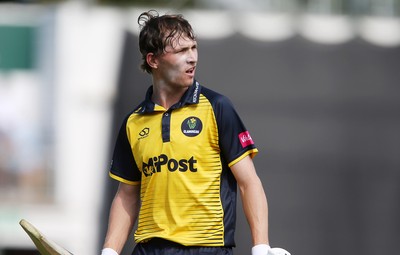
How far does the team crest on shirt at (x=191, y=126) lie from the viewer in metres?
5.64

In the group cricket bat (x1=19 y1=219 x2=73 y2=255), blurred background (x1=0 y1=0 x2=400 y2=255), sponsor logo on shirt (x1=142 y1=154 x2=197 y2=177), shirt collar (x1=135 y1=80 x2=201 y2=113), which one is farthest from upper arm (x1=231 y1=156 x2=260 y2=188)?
blurred background (x1=0 y1=0 x2=400 y2=255)

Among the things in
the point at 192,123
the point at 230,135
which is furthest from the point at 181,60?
the point at 230,135

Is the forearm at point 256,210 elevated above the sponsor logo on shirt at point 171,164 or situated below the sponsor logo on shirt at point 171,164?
below

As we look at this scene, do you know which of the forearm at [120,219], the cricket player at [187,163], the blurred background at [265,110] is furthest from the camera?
the blurred background at [265,110]

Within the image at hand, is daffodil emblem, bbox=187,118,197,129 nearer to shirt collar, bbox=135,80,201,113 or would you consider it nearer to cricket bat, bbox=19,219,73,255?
shirt collar, bbox=135,80,201,113

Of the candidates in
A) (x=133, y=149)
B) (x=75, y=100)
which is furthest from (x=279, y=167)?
(x=133, y=149)

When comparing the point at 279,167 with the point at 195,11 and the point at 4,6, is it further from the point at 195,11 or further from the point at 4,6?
the point at 4,6

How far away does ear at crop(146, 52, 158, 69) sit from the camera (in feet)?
19.0

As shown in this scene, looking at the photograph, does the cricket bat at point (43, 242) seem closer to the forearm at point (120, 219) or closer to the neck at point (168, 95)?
the forearm at point (120, 219)

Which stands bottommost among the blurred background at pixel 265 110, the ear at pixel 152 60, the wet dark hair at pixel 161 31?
the blurred background at pixel 265 110

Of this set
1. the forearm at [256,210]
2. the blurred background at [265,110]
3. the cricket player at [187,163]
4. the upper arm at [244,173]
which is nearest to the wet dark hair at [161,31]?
the cricket player at [187,163]

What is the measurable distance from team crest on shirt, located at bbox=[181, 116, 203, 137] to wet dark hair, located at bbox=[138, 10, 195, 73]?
349 millimetres

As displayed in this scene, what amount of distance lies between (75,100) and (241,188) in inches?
358

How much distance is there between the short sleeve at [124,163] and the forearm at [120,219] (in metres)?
0.09
